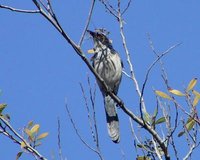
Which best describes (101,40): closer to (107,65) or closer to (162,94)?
(107,65)

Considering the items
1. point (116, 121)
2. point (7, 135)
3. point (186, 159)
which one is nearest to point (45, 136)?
point (7, 135)

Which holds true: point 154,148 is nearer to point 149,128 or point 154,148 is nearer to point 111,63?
point 149,128

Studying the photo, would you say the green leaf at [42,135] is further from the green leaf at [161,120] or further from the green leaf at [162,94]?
the green leaf at [162,94]

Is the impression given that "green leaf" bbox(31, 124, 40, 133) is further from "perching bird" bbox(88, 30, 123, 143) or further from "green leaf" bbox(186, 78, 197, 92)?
"perching bird" bbox(88, 30, 123, 143)

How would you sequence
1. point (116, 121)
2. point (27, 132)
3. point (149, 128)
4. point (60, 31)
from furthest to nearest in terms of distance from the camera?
point (116, 121) → point (27, 132) → point (149, 128) → point (60, 31)

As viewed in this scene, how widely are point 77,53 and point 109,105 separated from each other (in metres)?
2.87

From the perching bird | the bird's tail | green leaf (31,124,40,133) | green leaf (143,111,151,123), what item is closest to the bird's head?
the perching bird

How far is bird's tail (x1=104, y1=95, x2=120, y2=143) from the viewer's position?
528cm

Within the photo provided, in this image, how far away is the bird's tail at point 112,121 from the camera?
528 cm

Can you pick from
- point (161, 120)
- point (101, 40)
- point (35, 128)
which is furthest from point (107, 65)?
point (161, 120)

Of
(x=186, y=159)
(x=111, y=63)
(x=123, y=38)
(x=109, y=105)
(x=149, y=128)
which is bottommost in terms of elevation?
(x=186, y=159)

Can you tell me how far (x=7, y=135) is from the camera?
12.2ft

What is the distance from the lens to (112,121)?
5.96m

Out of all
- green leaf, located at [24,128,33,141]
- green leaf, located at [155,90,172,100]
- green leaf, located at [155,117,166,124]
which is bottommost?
green leaf, located at [24,128,33,141]
